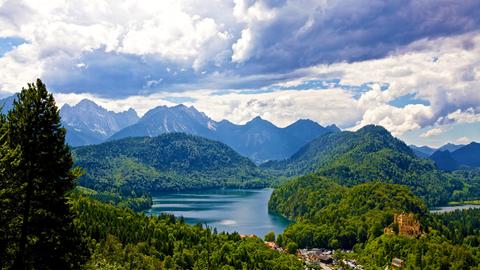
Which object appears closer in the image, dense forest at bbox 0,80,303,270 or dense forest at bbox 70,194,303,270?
dense forest at bbox 0,80,303,270

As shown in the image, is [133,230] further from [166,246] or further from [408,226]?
[408,226]

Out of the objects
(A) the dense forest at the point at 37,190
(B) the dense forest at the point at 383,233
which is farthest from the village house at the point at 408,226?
(A) the dense forest at the point at 37,190

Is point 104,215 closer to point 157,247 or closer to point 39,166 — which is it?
point 157,247

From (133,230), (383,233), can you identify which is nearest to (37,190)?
(133,230)

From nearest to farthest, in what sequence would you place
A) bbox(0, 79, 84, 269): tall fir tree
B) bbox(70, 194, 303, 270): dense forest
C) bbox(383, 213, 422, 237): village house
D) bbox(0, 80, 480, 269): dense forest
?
1. bbox(0, 79, 84, 269): tall fir tree
2. bbox(0, 80, 480, 269): dense forest
3. bbox(70, 194, 303, 270): dense forest
4. bbox(383, 213, 422, 237): village house

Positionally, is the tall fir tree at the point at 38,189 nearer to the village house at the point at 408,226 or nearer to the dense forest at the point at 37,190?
the dense forest at the point at 37,190

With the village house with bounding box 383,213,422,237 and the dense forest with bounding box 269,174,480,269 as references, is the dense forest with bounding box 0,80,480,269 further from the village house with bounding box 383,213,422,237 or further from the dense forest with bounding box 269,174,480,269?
A: the village house with bounding box 383,213,422,237

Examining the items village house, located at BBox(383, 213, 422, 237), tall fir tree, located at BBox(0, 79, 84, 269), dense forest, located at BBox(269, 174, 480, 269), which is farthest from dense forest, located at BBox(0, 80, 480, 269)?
village house, located at BBox(383, 213, 422, 237)

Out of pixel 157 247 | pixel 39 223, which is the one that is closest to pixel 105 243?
pixel 157 247
